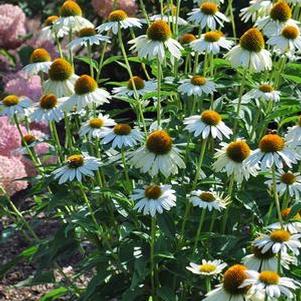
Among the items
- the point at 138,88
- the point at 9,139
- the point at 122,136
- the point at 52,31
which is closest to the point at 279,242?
the point at 122,136

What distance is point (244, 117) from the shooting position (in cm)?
310

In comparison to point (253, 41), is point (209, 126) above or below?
below

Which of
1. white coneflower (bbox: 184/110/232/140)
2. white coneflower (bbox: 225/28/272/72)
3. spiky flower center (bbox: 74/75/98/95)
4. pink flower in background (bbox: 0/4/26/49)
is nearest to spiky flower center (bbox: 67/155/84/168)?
spiky flower center (bbox: 74/75/98/95)

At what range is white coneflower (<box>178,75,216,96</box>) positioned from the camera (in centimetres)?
283

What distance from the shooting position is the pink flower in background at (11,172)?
3.72m

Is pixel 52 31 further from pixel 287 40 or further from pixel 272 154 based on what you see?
pixel 272 154

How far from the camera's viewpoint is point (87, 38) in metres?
3.08

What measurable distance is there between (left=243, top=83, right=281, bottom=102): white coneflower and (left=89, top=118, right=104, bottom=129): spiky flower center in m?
0.53

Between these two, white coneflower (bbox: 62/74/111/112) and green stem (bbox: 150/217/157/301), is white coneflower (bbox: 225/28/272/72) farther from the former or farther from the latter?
green stem (bbox: 150/217/157/301)

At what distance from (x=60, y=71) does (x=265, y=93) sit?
2.31 feet

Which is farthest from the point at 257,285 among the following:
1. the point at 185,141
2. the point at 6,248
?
the point at 6,248

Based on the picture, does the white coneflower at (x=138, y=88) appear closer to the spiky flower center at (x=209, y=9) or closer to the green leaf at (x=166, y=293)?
the spiky flower center at (x=209, y=9)

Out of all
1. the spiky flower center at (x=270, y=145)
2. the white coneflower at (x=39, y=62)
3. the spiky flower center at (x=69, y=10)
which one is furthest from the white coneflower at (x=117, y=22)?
the spiky flower center at (x=270, y=145)

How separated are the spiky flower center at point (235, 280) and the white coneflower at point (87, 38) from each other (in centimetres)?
120
